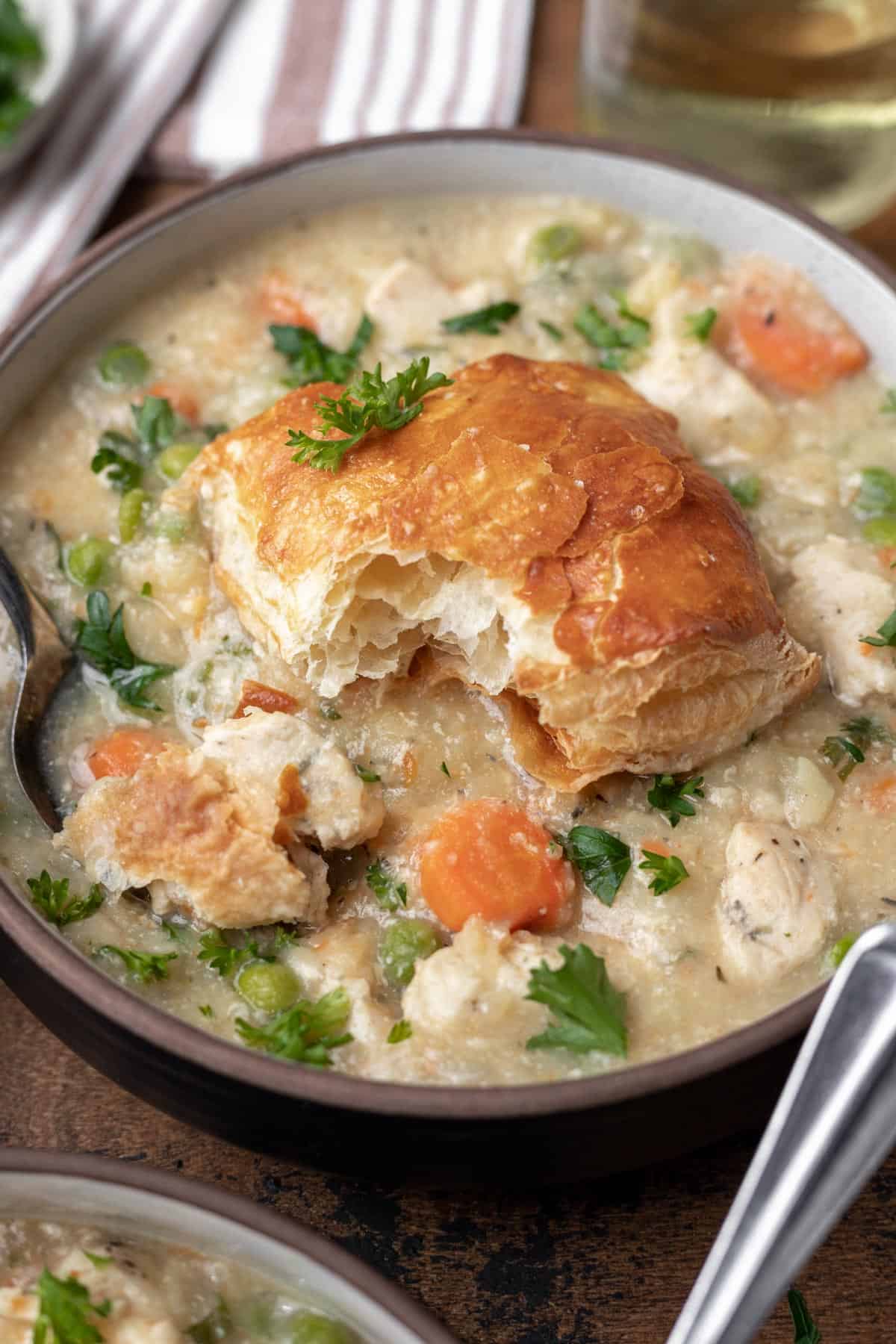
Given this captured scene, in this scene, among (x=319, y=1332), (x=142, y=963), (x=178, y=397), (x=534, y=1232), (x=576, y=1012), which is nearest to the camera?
(x=319, y=1332)

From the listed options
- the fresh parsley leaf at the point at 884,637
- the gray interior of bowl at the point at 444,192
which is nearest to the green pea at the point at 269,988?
the fresh parsley leaf at the point at 884,637

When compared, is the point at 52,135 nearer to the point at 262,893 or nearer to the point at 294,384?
the point at 294,384

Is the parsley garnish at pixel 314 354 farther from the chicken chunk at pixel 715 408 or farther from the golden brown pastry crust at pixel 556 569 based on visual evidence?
the chicken chunk at pixel 715 408

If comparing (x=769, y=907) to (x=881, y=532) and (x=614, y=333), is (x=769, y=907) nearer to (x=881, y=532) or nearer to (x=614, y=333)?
(x=881, y=532)

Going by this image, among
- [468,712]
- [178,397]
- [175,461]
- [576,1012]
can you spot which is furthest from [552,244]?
[576,1012]

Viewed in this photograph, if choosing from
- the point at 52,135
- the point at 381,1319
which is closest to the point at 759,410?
the point at 381,1319

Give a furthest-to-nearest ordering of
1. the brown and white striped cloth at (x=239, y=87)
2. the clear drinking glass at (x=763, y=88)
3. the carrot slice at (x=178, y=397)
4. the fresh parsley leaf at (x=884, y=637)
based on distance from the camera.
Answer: the brown and white striped cloth at (x=239, y=87) < the clear drinking glass at (x=763, y=88) < the carrot slice at (x=178, y=397) < the fresh parsley leaf at (x=884, y=637)

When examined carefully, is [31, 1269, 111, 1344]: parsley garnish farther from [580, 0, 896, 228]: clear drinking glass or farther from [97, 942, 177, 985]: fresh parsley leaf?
[580, 0, 896, 228]: clear drinking glass
